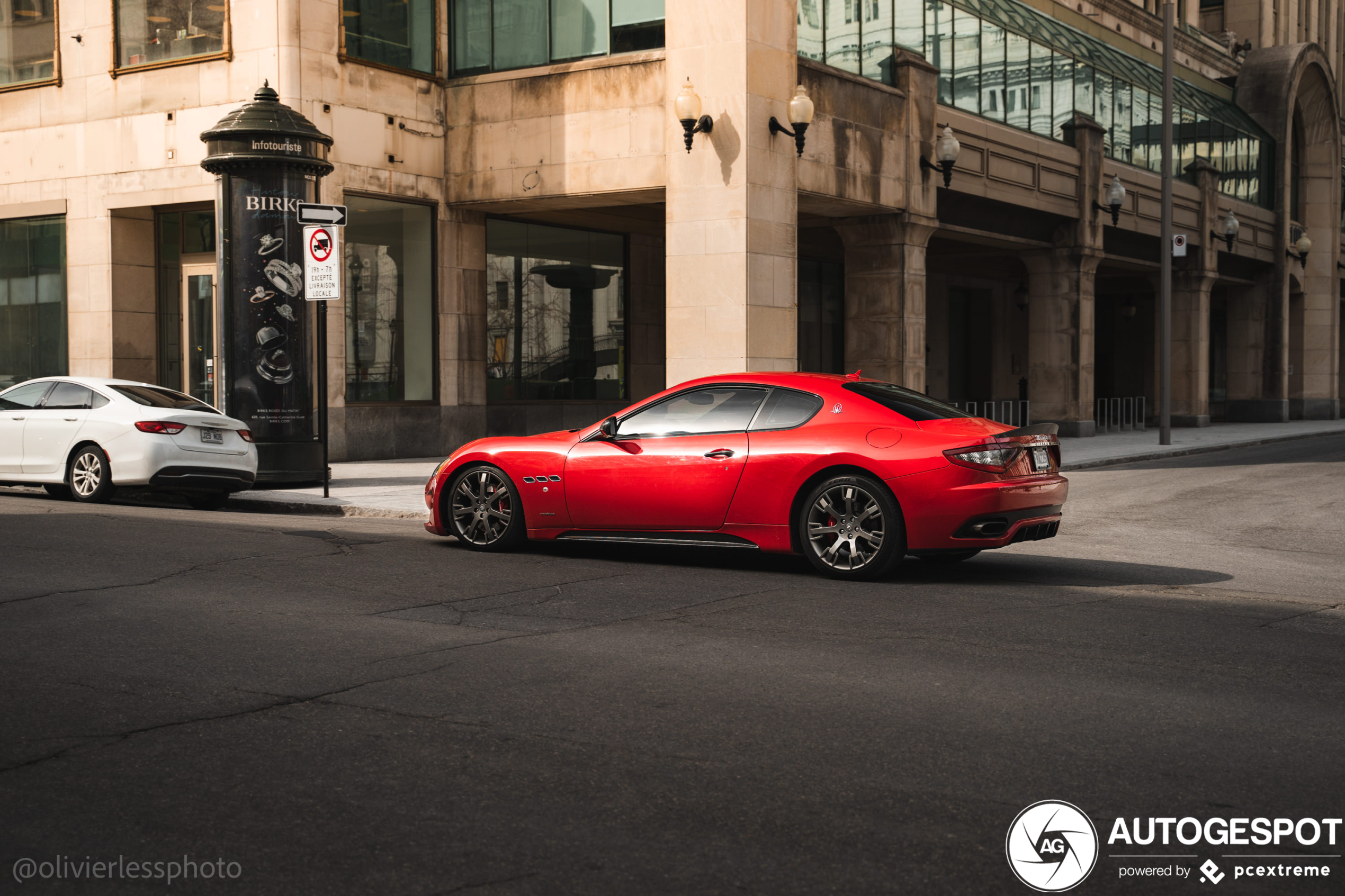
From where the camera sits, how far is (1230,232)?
128ft

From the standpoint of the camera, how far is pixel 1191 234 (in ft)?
126

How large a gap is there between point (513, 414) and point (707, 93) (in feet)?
23.7

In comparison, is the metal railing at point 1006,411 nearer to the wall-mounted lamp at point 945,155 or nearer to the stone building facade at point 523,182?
the stone building facade at point 523,182

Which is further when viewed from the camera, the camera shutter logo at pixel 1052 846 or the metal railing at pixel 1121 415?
the metal railing at pixel 1121 415

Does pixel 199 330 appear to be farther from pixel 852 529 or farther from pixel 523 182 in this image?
pixel 852 529

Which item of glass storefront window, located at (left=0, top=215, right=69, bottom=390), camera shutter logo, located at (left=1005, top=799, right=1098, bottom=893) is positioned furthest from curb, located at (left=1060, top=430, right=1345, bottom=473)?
glass storefront window, located at (left=0, top=215, right=69, bottom=390)

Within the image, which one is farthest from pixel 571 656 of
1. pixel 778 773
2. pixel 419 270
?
pixel 419 270

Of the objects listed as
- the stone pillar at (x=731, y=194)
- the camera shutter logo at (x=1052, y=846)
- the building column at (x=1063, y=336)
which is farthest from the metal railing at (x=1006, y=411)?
the camera shutter logo at (x=1052, y=846)

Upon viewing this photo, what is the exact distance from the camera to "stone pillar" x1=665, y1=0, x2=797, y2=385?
19547 millimetres

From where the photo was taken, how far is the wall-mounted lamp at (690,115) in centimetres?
1934

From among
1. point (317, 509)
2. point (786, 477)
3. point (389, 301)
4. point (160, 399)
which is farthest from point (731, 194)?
point (786, 477)

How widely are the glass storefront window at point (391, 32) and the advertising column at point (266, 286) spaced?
5534 millimetres

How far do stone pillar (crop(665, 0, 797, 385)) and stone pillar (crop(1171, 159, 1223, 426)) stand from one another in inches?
880

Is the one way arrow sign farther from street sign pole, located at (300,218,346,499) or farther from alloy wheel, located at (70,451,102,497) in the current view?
alloy wheel, located at (70,451,102,497)
